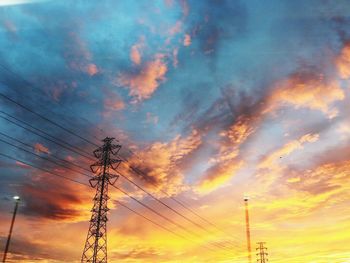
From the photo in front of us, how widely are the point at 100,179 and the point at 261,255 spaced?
79014 mm

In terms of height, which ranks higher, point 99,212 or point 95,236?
point 99,212

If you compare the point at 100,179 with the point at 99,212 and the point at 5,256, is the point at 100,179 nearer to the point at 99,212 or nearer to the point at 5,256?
the point at 99,212

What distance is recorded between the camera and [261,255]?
11081 centimetres

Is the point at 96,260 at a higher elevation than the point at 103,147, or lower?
lower

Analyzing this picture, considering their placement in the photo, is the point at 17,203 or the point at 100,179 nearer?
the point at 100,179

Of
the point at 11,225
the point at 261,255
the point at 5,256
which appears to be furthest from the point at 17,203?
the point at 261,255

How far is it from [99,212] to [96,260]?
5.89 m

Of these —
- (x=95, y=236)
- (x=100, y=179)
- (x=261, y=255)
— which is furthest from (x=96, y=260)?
(x=261, y=255)

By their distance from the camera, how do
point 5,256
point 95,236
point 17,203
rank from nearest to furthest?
point 95,236 < point 5,256 < point 17,203

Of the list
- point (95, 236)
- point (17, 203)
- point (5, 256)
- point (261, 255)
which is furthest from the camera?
point (261, 255)

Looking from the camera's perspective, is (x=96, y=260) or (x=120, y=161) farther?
(x=120, y=161)

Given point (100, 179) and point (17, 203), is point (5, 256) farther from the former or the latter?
point (100, 179)

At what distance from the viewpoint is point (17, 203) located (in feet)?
176

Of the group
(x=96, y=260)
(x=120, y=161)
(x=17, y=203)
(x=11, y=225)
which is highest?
(x=120, y=161)
